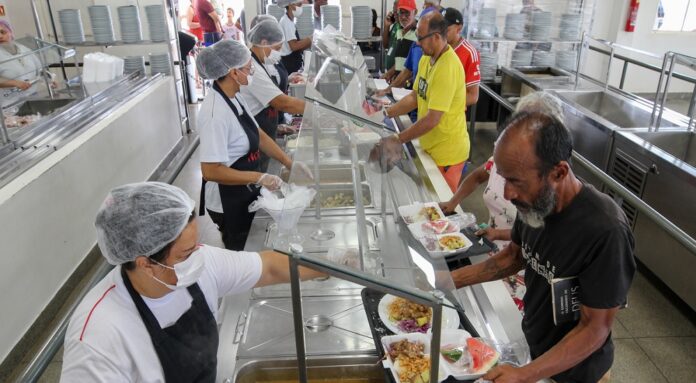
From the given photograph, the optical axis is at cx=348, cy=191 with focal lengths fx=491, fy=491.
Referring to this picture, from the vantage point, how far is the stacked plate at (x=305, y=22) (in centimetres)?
543

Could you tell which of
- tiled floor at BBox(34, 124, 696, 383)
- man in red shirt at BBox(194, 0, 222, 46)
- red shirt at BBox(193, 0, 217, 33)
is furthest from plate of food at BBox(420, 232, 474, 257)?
red shirt at BBox(193, 0, 217, 33)

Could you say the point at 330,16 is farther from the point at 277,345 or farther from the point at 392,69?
the point at 277,345

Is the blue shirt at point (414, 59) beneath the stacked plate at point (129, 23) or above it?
beneath

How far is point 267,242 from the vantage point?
2055mm

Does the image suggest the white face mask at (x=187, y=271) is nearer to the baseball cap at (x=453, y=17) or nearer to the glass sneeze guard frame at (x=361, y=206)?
the glass sneeze guard frame at (x=361, y=206)

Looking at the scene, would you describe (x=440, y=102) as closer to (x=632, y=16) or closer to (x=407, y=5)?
(x=407, y=5)

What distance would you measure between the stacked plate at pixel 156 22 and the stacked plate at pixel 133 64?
11.0 inches

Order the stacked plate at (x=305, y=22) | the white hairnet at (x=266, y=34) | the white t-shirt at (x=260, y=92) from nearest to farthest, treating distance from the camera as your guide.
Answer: the white t-shirt at (x=260, y=92) < the white hairnet at (x=266, y=34) < the stacked plate at (x=305, y=22)

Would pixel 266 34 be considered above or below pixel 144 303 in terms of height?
above

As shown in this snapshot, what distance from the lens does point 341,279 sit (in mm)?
1341

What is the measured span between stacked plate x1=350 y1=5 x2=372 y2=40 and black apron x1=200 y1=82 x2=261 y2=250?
3.14 meters

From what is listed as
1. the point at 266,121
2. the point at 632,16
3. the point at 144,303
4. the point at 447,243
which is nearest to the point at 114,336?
the point at 144,303

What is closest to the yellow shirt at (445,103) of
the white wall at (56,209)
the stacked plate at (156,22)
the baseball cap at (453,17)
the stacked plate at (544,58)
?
the baseball cap at (453,17)

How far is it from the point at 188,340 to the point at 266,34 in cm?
245
